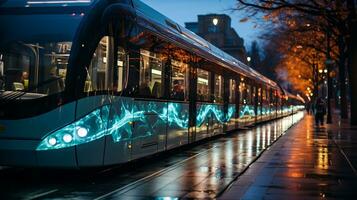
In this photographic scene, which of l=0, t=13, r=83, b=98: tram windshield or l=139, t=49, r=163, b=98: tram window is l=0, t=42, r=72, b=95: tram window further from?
l=139, t=49, r=163, b=98: tram window

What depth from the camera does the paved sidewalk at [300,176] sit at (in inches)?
394

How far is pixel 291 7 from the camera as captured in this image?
2717cm

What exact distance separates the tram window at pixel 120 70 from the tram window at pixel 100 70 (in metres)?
0.23

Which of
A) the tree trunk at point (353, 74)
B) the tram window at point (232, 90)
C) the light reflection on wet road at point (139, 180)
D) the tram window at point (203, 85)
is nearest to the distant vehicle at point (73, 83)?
the light reflection on wet road at point (139, 180)

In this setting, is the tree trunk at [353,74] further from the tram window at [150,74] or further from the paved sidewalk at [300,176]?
the tram window at [150,74]

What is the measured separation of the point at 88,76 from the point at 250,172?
447cm

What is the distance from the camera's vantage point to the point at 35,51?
35.3ft

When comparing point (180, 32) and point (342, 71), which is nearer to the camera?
point (180, 32)

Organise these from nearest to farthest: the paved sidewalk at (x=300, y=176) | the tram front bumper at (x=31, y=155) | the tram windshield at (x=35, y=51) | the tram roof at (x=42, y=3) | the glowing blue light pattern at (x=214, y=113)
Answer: the paved sidewalk at (x=300, y=176) → the tram front bumper at (x=31, y=155) → the tram windshield at (x=35, y=51) → the tram roof at (x=42, y=3) → the glowing blue light pattern at (x=214, y=113)

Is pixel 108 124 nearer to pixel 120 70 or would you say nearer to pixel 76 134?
pixel 76 134

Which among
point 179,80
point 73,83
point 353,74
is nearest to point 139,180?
point 73,83

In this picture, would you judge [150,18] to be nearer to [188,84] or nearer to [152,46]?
[152,46]

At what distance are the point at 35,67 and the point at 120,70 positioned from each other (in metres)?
1.67

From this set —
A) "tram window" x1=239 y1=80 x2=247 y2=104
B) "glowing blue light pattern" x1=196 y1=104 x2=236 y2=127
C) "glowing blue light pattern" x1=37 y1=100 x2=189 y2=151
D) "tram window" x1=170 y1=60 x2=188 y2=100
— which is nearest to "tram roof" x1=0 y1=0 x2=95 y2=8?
"glowing blue light pattern" x1=37 y1=100 x2=189 y2=151
